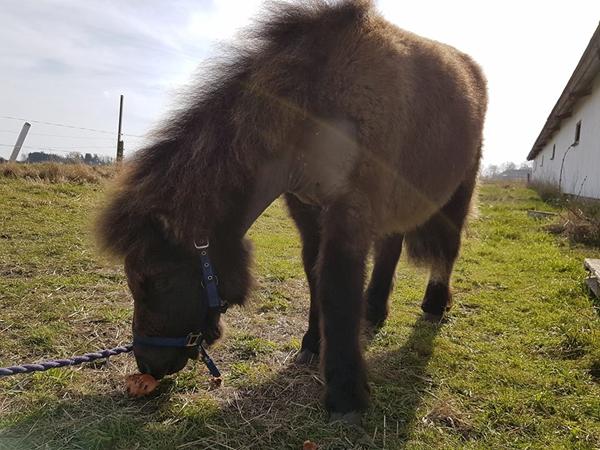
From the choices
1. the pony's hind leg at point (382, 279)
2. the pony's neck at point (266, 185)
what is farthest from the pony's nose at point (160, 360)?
the pony's hind leg at point (382, 279)

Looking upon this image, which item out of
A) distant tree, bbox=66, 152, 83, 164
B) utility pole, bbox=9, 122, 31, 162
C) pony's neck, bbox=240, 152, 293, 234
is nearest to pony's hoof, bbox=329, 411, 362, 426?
pony's neck, bbox=240, 152, 293, 234

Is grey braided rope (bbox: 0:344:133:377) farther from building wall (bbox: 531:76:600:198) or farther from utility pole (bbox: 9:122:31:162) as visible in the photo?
utility pole (bbox: 9:122:31:162)

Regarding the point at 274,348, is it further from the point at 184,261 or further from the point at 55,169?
the point at 55,169

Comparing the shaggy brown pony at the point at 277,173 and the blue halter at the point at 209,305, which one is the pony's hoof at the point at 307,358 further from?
the blue halter at the point at 209,305

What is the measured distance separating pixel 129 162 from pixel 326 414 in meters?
1.62

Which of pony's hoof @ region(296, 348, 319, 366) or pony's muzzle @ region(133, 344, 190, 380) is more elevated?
pony's muzzle @ region(133, 344, 190, 380)

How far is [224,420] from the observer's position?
2.40m

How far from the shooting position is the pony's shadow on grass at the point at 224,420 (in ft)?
7.25

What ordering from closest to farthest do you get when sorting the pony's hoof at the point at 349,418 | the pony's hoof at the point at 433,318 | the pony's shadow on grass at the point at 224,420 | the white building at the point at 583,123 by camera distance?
1. the pony's shadow on grass at the point at 224,420
2. the pony's hoof at the point at 349,418
3. the pony's hoof at the point at 433,318
4. the white building at the point at 583,123

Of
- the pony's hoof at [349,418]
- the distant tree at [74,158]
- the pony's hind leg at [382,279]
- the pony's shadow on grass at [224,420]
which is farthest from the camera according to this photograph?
the distant tree at [74,158]

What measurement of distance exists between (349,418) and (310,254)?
1103 mm

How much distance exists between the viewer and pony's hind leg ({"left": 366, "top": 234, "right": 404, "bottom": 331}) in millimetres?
3973

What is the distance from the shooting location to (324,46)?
2646 mm

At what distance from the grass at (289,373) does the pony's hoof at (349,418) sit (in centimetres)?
5
